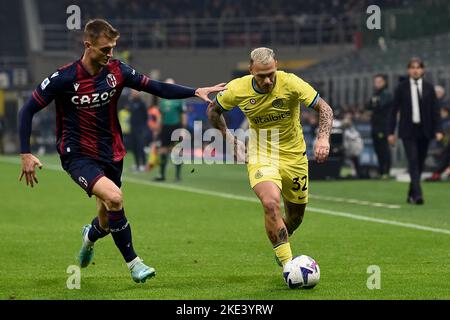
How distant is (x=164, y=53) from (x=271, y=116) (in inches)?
1609

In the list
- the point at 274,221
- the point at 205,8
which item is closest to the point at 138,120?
the point at 274,221

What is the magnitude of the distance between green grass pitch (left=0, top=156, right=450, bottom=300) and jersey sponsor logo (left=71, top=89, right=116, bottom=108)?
1.56 meters

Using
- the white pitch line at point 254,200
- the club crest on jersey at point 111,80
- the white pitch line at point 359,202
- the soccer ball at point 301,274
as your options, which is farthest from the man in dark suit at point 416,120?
the soccer ball at point 301,274

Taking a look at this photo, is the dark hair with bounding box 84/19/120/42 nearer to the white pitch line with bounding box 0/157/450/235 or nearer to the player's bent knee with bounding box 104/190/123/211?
the player's bent knee with bounding box 104/190/123/211

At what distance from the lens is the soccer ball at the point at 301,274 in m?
9.99

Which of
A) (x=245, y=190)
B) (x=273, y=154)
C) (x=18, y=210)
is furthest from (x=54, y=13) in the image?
(x=273, y=154)

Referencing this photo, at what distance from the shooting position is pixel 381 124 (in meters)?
26.3

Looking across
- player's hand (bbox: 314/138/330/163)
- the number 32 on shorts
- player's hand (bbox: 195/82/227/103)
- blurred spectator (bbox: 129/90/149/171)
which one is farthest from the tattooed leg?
blurred spectator (bbox: 129/90/149/171)

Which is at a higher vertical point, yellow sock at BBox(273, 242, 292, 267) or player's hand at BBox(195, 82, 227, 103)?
player's hand at BBox(195, 82, 227, 103)

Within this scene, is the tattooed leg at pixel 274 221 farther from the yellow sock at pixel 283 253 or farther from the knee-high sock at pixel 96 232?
the knee-high sock at pixel 96 232

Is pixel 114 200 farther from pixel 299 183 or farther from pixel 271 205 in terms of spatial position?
pixel 299 183

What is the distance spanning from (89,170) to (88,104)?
0.58 meters

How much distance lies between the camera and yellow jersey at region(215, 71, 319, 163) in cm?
→ 1089

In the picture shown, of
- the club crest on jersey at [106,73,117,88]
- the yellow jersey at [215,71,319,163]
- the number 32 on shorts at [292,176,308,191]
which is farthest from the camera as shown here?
the number 32 on shorts at [292,176,308,191]
